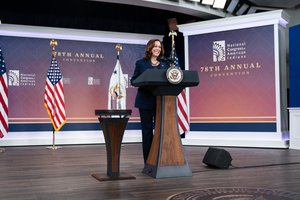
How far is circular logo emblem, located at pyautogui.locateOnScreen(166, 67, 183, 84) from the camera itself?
3000 millimetres

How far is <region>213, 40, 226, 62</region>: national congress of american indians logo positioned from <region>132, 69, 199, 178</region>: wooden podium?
3718 millimetres

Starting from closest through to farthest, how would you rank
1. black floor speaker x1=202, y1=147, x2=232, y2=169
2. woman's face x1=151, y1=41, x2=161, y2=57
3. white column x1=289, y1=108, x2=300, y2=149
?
woman's face x1=151, y1=41, x2=161, y2=57 → black floor speaker x1=202, y1=147, x2=232, y2=169 → white column x1=289, y1=108, x2=300, y2=149

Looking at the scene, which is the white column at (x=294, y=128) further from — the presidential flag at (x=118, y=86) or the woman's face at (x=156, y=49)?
the woman's face at (x=156, y=49)

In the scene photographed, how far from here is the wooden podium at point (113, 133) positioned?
311 centimetres

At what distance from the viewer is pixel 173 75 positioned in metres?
3.02

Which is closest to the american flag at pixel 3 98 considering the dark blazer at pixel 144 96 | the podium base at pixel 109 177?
the podium base at pixel 109 177

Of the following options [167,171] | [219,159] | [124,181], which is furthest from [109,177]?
[219,159]

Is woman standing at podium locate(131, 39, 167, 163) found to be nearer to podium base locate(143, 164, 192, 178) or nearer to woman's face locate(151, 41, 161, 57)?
woman's face locate(151, 41, 161, 57)

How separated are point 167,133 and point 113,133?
0.47 m

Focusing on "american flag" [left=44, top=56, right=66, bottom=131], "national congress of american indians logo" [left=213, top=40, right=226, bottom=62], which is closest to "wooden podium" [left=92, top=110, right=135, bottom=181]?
"american flag" [left=44, top=56, right=66, bottom=131]

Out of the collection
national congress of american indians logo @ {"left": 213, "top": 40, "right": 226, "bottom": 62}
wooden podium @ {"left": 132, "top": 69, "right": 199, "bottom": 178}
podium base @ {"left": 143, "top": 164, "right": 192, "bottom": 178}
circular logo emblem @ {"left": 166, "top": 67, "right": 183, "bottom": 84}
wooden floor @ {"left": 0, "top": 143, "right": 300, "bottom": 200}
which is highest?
national congress of american indians logo @ {"left": 213, "top": 40, "right": 226, "bottom": 62}

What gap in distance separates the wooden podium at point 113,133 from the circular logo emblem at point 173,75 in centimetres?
48

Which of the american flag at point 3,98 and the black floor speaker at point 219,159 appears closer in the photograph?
the black floor speaker at point 219,159

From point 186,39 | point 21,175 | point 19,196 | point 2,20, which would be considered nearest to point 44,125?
point 2,20
